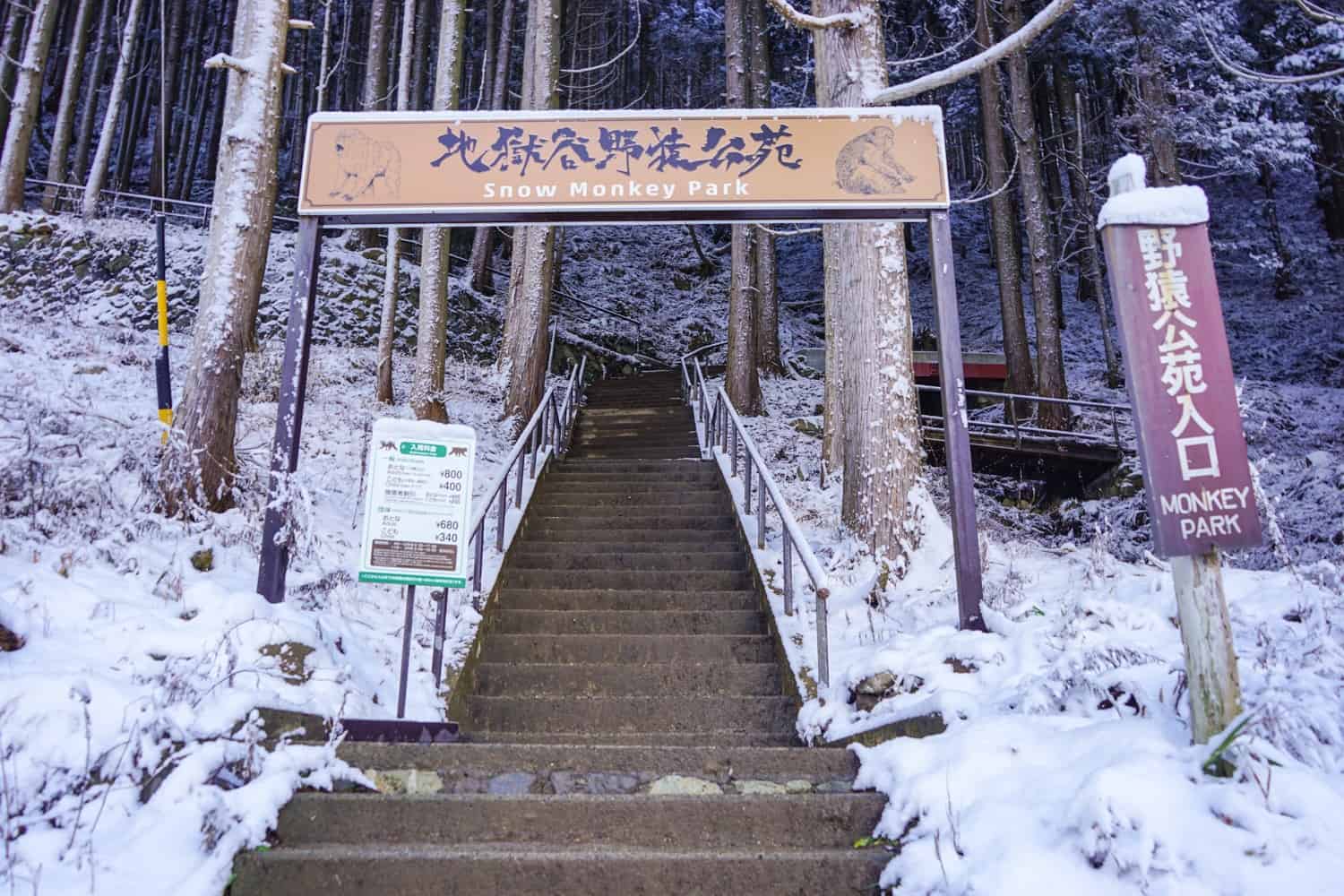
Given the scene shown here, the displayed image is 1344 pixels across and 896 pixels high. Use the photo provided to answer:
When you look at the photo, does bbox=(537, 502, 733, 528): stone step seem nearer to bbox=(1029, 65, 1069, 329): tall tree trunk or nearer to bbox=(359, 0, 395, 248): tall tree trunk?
bbox=(359, 0, 395, 248): tall tree trunk

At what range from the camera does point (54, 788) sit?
276 cm

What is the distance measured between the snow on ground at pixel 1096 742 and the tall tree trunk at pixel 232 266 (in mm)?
4496

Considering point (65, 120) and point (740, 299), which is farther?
point (65, 120)

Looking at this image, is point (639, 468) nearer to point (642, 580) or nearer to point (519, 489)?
point (519, 489)

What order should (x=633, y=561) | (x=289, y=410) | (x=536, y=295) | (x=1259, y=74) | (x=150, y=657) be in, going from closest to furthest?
(x=150, y=657) < (x=289, y=410) < (x=1259, y=74) < (x=633, y=561) < (x=536, y=295)

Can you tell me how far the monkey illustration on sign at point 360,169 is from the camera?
5.07 metres

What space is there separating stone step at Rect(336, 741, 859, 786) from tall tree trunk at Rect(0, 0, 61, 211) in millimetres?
16762

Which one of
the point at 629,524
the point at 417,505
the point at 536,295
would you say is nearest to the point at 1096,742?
the point at 417,505

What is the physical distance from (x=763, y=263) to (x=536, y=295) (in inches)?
218

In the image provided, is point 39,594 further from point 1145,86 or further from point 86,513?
point 1145,86

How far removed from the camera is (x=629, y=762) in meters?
3.50

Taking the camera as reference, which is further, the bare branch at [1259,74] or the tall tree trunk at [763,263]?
the tall tree trunk at [763,263]

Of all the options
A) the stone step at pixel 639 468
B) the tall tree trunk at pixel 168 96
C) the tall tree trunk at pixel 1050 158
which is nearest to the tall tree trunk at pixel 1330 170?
the tall tree trunk at pixel 1050 158

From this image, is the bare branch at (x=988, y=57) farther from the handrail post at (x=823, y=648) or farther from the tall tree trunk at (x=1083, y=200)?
the tall tree trunk at (x=1083, y=200)
